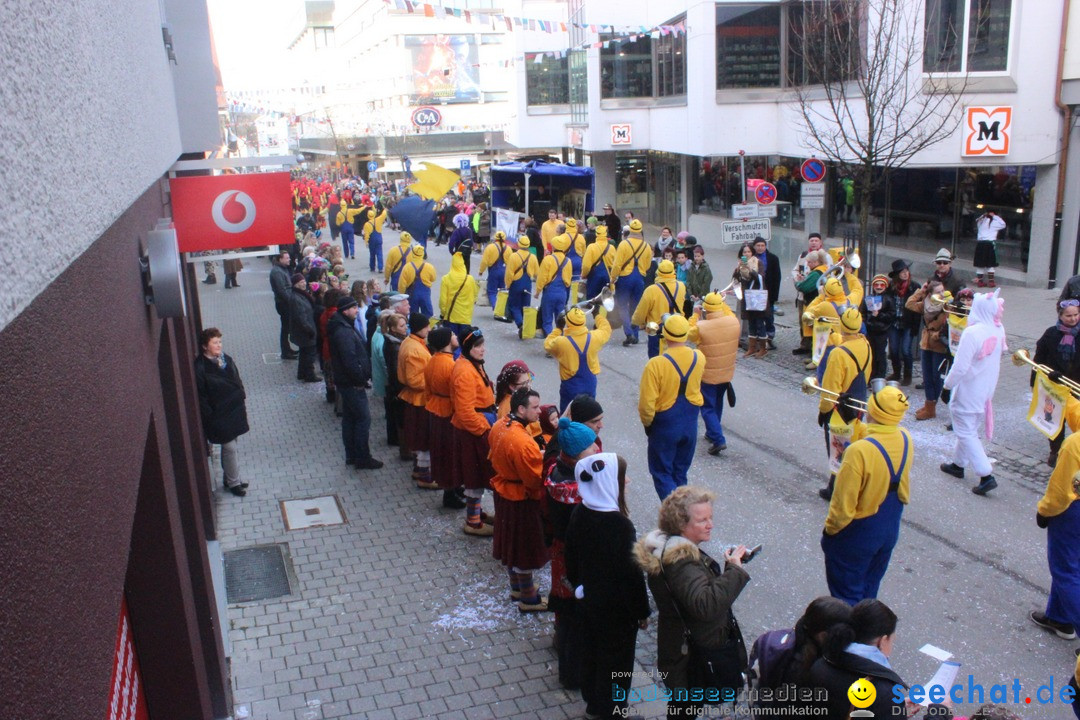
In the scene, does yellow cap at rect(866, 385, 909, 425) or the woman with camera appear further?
yellow cap at rect(866, 385, 909, 425)

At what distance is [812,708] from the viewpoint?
379cm

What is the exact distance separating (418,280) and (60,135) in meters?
13.1

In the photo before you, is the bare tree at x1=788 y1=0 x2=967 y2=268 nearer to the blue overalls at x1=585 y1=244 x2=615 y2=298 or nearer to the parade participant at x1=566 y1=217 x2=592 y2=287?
the blue overalls at x1=585 y1=244 x2=615 y2=298

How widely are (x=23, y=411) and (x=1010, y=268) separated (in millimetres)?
19304

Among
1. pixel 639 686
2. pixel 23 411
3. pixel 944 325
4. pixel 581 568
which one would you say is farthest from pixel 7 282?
pixel 944 325

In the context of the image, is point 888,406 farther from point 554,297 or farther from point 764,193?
point 764,193

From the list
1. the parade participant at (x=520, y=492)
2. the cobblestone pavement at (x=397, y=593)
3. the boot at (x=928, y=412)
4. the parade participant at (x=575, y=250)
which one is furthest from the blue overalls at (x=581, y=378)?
the parade participant at (x=575, y=250)

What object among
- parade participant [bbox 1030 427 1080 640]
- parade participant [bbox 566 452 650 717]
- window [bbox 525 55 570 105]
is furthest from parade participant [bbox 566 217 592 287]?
window [bbox 525 55 570 105]

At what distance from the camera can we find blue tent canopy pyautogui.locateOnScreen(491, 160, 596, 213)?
93.4ft

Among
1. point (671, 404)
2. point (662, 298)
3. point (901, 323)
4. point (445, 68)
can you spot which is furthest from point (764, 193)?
point (445, 68)

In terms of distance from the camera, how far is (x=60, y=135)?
1844 millimetres

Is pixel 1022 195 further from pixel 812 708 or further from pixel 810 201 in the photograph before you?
pixel 812 708

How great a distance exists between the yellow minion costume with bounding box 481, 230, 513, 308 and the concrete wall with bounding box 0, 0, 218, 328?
44.9ft

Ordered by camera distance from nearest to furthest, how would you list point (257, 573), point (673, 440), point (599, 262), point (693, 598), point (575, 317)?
1. point (693, 598)
2. point (257, 573)
3. point (673, 440)
4. point (575, 317)
5. point (599, 262)
